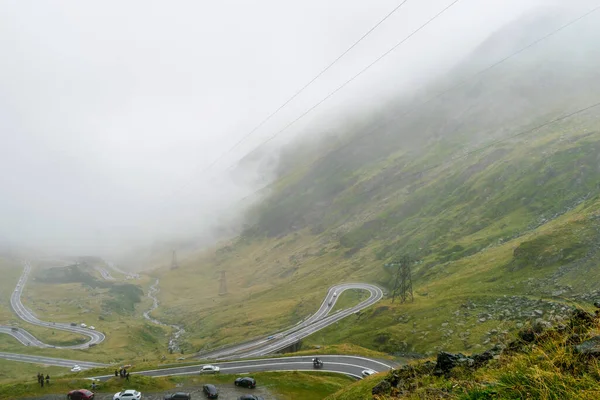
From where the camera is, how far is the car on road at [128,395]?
55.0m

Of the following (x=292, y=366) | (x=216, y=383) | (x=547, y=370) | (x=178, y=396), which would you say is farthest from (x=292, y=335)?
(x=547, y=370)

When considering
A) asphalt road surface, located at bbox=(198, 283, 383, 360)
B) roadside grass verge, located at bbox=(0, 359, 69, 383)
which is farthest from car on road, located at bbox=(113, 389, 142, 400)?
roadside grass verge, located at bbox=(0, 359, 69, 383)

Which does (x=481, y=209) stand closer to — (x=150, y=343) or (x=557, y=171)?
(x=557, y=171)

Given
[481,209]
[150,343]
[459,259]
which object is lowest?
[150,343]

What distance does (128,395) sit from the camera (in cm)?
5550

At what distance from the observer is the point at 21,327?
170 metres

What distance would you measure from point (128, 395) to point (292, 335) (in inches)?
3080

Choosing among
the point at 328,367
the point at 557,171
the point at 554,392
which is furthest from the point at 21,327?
the point at 557,171

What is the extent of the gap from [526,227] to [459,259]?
30811 millimetres

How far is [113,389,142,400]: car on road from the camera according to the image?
2164 inches

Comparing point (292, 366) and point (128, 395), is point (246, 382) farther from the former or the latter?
point (292, 366)

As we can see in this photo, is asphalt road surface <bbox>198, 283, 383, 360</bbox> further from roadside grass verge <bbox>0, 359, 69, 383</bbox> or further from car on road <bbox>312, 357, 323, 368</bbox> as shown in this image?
roadside grass verge <bbox>0, 359, 69, 383</bbox>

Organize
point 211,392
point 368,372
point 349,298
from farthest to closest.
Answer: point 349,298 < point 368,372 < point 211,392

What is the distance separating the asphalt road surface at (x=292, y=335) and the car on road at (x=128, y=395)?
47566 millimetres
